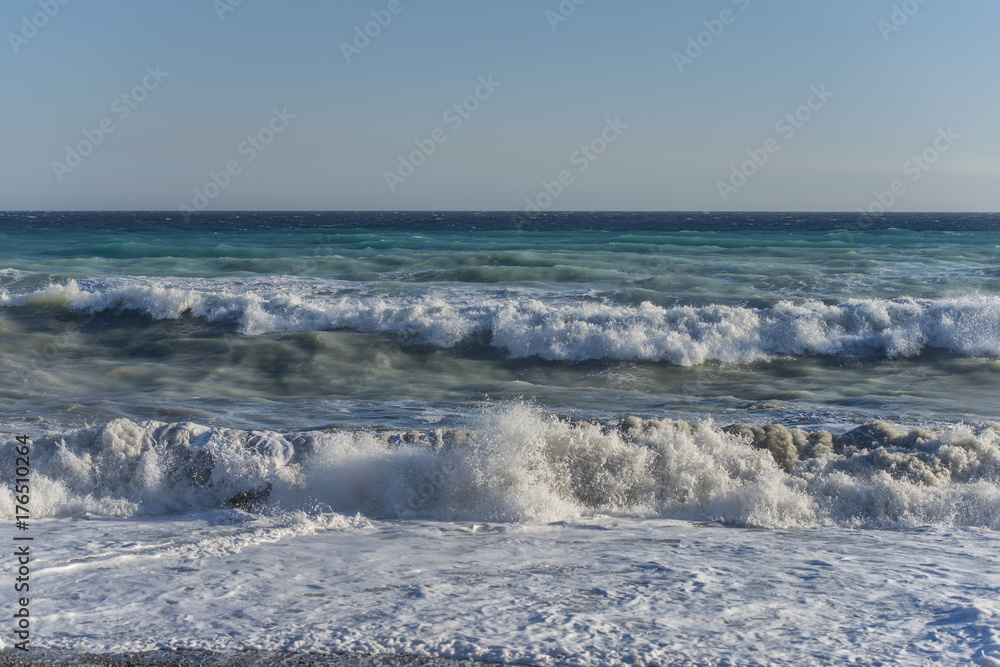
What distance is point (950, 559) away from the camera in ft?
16.6

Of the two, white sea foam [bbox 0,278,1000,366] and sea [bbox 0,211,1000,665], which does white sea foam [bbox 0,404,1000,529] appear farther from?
white sea foam [bbox 0,278,1000,366]

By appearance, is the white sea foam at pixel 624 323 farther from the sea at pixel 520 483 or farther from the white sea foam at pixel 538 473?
the white sea foam at pixel 538 473

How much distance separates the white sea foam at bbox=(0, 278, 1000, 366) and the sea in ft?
0.21

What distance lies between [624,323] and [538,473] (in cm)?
727

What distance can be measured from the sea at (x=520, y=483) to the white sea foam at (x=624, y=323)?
0.06 meters

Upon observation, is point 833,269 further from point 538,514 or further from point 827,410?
point 538,514

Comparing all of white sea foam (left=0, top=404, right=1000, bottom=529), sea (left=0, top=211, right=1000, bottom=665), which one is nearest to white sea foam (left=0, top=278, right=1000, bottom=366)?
sea (left=0, top=211, right=1000, bottom=665)

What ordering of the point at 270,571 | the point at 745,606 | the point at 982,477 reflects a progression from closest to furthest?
1. the point at 745,606
2. the point at 270,571
3. the point at 982,477

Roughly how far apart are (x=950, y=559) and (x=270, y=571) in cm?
435

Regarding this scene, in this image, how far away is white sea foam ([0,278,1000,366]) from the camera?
12.6 m

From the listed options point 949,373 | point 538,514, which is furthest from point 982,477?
point 949,373

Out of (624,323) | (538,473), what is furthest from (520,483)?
(624,323)

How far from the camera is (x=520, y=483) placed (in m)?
6.40

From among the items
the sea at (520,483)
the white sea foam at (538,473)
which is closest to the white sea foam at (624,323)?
the sea at (520,483)
